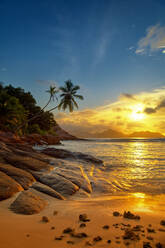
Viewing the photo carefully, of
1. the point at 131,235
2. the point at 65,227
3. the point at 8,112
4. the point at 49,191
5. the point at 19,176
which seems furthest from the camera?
the point at 8,112

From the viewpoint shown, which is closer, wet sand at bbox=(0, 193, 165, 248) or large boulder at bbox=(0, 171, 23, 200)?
wet sand at bbox=(0, 193, 165, 248)

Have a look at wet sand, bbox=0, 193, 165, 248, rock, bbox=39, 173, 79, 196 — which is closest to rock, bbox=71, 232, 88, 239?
wet sand, bbox=0, 193, 165, 248

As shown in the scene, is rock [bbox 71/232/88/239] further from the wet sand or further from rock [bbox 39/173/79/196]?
rock [bbox 39/173/79/196]

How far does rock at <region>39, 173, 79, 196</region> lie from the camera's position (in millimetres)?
3867

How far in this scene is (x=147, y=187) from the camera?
4754 mm

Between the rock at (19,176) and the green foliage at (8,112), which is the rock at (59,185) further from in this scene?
the green foliage at (8,112)

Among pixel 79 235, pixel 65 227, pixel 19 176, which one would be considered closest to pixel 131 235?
pixel 79 235

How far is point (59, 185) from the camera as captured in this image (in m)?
4.11

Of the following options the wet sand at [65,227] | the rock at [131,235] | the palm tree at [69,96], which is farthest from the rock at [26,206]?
the palm tree at [69,96]

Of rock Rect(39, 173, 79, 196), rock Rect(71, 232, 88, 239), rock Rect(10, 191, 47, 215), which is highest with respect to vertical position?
rock Rect(71, 232, 88, 239)

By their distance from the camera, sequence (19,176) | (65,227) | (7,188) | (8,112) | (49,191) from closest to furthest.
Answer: (65,227)
(7,188)
(49,191)
(19,176)
(8,112)

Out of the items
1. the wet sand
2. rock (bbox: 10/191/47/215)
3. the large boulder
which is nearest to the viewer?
the wet sand

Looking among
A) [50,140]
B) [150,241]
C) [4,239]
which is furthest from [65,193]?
[50,140]

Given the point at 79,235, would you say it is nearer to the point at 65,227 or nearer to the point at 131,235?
the point at 65,227
